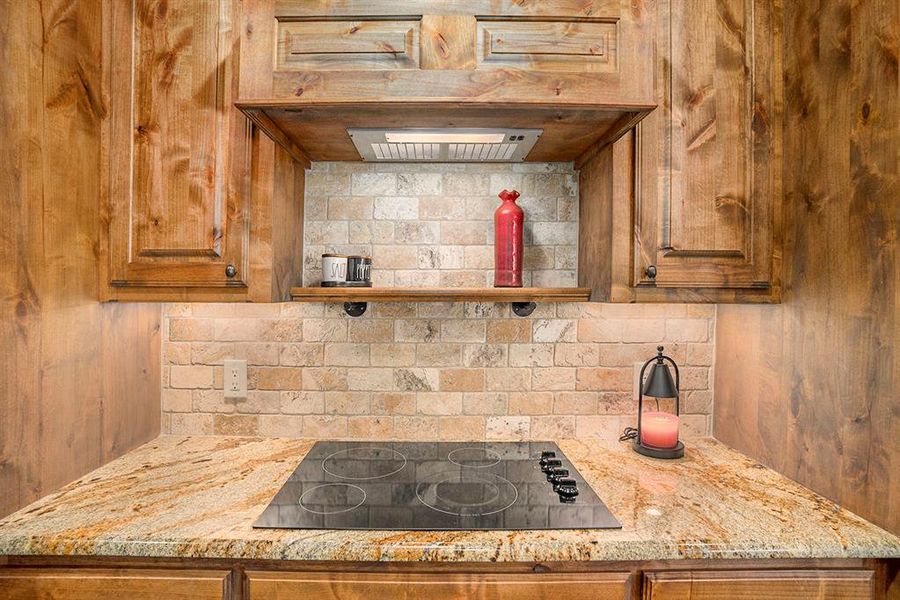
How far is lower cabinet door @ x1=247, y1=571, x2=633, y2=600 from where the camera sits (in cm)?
107

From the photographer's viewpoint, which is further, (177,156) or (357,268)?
(357,268)

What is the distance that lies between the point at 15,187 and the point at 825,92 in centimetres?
209

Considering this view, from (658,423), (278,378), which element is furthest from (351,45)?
(658,423)

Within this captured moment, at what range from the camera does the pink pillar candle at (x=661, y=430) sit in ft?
5.16

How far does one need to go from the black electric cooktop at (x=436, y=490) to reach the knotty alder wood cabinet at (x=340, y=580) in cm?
9

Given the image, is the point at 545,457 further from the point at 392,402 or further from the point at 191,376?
the point at 191,376

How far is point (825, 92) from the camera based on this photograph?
128 cm

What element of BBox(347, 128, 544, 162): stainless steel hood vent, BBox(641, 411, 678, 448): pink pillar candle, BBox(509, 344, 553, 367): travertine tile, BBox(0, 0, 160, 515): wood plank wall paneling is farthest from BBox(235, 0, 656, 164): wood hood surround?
BBox(641, 411, 678, 448): pink pillar candle

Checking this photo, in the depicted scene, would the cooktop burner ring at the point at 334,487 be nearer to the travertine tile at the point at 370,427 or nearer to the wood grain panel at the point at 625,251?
the travertine tile at the point at 370,427

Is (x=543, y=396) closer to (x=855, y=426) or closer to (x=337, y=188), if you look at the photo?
(x=855, y=426)

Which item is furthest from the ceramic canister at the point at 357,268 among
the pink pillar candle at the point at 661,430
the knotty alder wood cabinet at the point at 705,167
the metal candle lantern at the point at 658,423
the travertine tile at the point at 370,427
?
the pink pillar candle at the point at 661,430

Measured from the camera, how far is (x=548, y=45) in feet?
4.06

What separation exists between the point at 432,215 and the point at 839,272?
1.22 metres

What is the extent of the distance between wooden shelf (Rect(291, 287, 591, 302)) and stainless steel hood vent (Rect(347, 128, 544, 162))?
0.46 meters
